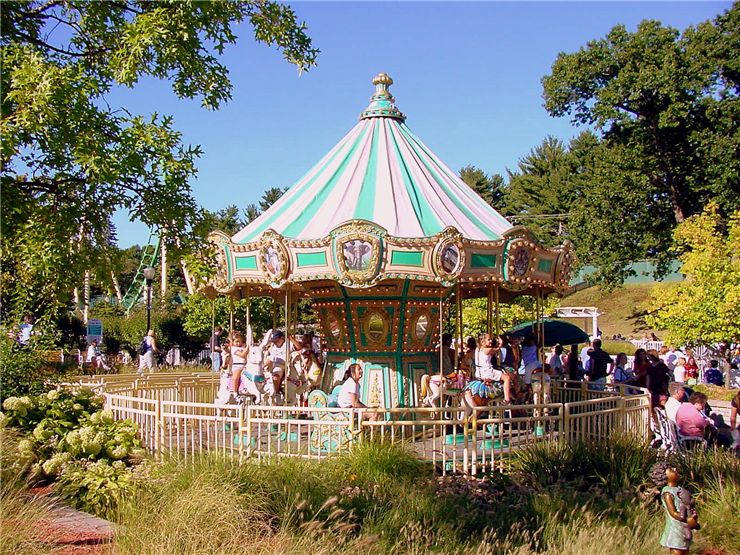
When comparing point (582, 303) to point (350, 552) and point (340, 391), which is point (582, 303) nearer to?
point (340, 391)

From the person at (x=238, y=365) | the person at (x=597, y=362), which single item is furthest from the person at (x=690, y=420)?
the person at (x=238, y=365)

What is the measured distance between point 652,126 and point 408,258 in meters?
22.7

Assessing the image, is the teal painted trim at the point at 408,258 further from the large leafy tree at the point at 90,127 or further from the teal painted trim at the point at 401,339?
the large leafy tree at the point at 90,127

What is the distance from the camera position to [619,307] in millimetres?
45719

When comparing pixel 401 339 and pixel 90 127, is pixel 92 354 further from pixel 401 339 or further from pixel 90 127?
pixel 90 127

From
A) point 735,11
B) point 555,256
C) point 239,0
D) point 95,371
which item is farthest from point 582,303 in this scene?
point 239,0

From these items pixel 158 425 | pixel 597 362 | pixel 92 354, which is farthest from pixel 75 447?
pixel 92 354

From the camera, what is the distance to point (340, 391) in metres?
11.2

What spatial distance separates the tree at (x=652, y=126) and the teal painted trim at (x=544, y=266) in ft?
62.9

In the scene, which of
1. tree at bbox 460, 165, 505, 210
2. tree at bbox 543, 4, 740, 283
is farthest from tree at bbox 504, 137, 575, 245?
tree at bbox 543, 4, 740, 283

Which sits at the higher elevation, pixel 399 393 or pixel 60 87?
pixel 60 87

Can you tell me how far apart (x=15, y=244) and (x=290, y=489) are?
284 cm

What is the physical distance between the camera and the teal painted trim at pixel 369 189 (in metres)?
11.6

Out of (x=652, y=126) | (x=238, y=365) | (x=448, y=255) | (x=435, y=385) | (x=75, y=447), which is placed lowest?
(x=75, y=447)
